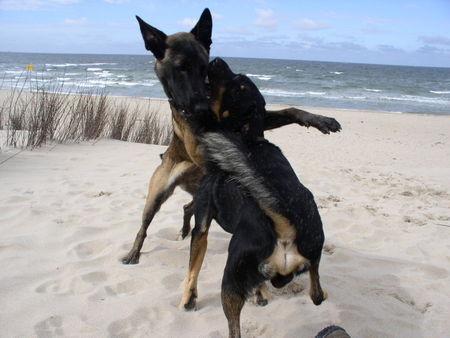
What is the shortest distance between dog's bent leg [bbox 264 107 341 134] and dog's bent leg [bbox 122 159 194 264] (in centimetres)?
101

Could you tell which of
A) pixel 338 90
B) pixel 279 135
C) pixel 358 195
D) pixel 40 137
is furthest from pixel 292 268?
pixel 338 90

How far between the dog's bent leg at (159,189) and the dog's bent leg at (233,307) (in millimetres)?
1688

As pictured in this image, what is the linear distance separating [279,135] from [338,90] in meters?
21.7

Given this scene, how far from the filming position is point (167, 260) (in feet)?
13.9

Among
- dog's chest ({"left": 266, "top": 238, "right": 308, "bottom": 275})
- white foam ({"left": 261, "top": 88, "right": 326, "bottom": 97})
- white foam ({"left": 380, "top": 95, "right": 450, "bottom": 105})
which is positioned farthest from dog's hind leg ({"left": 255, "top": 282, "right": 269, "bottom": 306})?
white foam ({"left": 380, "top": 95, "right": 450, "bottom": 105})

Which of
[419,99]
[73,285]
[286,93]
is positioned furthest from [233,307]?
[419,99]

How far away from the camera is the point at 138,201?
5805mm

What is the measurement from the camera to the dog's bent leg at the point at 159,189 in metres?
4.23

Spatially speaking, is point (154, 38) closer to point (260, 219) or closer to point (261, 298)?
point (260, 219)

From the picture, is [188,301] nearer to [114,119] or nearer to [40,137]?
[40,137]

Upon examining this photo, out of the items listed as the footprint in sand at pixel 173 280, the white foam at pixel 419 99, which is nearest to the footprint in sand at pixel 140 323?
the footprint in sand at pixel 173 280

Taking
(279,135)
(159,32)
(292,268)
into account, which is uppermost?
(159,32)

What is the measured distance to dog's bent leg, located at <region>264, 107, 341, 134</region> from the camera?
3.20 m

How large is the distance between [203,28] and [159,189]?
61.7 inches
